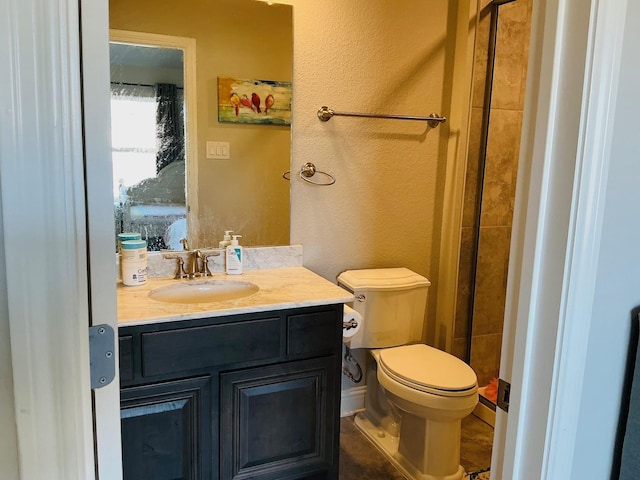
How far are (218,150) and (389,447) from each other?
A: 1.60 meters

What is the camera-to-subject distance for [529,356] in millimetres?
847

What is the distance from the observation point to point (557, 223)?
0.79 m

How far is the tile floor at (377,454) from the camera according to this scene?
220 cm

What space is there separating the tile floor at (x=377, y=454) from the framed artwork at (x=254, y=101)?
1.57m

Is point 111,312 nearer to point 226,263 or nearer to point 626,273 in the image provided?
point 626,273

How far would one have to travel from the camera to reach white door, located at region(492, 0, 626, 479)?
75 cm

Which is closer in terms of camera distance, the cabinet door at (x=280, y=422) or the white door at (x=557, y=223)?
the white door at (x=557, y=223)

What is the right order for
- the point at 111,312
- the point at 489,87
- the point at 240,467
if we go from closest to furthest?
1. the point at 111,312
2. the point at 240,467
3. the point at 489,87

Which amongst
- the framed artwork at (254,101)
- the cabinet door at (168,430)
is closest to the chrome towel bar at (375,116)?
the framed artwork at (254,101)

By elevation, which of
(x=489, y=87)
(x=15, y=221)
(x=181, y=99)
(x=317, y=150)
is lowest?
(x=15, y=221)

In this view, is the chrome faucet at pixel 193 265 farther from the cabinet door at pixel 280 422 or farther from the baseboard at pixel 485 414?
the baseboard at pixel 485 414

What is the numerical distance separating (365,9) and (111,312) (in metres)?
2.07

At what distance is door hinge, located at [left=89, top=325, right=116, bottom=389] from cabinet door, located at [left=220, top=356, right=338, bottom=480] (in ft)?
3.45

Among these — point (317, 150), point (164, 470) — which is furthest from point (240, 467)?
point (317, 150)
